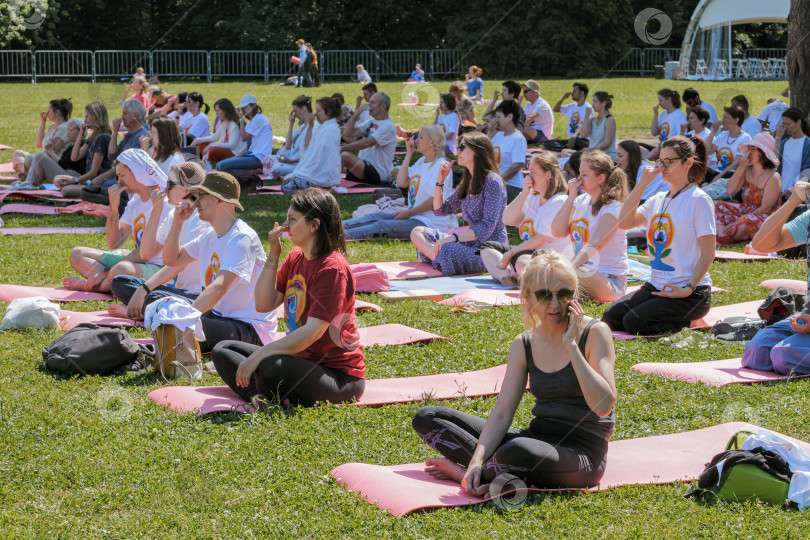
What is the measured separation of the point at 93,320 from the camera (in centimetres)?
699

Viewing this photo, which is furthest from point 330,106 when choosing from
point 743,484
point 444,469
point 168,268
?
point 743,484

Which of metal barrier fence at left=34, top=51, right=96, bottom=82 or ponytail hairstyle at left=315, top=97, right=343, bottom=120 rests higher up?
metal barrier fence at left=34, top=51, right=96, bottom=82

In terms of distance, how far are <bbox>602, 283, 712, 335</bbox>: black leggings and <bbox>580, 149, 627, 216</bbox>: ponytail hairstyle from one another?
91 cm

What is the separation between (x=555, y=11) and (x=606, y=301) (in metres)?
33.7

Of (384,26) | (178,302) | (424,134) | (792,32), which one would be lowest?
(178,302)

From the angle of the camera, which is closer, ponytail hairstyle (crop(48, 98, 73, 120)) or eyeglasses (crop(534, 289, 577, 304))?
eyeglasses (crop(534, 289, 577, 304))

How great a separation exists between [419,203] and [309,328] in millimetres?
5495

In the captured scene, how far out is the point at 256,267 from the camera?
5.89m

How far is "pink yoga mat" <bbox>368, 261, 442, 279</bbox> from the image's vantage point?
905cm

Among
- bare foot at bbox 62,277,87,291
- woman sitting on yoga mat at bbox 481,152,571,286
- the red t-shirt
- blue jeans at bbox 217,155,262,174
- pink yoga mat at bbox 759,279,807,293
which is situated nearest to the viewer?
the red t-shirt

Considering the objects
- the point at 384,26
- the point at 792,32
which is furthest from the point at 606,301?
the point at 384,26

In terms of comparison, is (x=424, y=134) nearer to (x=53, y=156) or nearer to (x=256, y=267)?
(x=256, y=267)

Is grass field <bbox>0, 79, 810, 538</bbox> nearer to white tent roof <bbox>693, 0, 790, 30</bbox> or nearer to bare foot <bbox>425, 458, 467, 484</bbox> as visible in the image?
bare foot <bbox>425, 458, 467, 484</bbox>

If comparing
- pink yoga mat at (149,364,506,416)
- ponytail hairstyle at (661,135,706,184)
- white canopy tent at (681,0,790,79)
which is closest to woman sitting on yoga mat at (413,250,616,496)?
pink yoga mat at (149,364,506,416)
